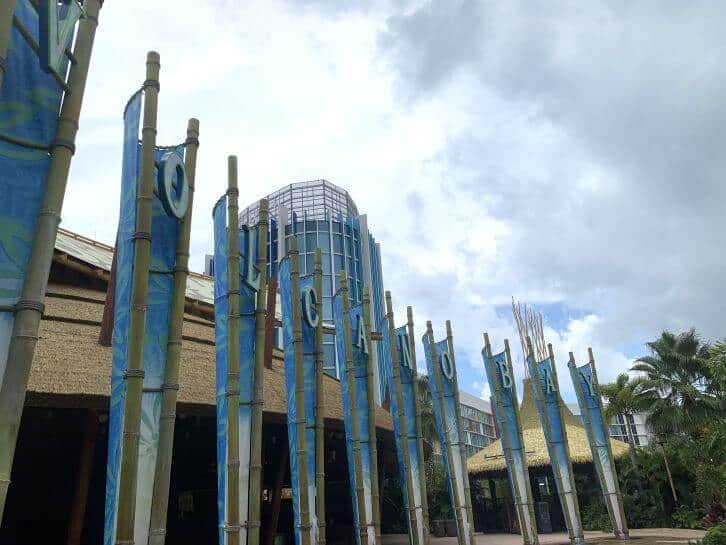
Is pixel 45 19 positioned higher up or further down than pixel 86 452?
higher up

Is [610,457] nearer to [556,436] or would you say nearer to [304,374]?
[556,436]

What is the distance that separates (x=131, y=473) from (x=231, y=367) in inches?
106

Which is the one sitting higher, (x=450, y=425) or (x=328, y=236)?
(x=328, y=236)

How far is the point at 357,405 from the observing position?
12453 mm

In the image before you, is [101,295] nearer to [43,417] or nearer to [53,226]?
[43,417]

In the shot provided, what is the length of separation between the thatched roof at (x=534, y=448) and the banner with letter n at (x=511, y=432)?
8.92 metres

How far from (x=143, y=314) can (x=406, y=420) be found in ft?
30.0

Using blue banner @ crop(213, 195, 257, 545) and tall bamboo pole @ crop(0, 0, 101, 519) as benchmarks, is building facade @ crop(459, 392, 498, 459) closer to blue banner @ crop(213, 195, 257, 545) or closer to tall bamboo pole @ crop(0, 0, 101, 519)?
blue banner @ crop(213, 195, 257, 545)

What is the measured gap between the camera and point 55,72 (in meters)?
4.56

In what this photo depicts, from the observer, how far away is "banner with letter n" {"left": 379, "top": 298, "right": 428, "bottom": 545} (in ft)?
42.0

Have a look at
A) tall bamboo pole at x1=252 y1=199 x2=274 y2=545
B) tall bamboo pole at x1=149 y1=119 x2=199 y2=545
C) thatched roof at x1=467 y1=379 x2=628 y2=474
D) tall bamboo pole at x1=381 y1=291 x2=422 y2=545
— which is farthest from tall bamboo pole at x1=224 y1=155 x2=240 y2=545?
thatched roof at x1=467 y1=379 x2=628 y2=474

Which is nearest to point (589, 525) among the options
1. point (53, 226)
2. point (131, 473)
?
point (131, 473)

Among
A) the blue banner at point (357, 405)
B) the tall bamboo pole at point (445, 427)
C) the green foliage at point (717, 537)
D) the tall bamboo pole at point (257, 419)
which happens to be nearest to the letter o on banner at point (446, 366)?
the tall bamboo pole at point (445, 427)

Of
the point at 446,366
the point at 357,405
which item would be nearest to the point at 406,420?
the point at 357,405
